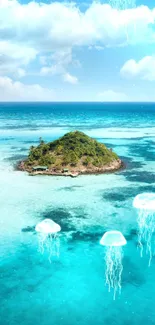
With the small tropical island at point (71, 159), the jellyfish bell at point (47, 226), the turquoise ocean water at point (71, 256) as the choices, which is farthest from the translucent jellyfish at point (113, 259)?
the small tropical island at point (71, 159)

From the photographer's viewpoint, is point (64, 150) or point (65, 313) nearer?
point (65, 313)

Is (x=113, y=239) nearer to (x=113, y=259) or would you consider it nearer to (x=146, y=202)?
(x=113, y=259)

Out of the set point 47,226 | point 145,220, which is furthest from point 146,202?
point 47,226

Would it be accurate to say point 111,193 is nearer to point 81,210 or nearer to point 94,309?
point 81,210

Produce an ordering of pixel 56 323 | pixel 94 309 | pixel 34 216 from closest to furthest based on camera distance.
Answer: pixel 56 323 → pixel 94 309 → pixel 34 216

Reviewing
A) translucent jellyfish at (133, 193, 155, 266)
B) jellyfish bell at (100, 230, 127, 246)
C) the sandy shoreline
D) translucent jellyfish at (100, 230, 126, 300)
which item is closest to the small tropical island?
the sandy shoreline

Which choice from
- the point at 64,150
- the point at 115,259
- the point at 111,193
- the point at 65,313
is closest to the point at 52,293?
the point at 65,313

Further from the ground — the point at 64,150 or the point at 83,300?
the point at 64,150
